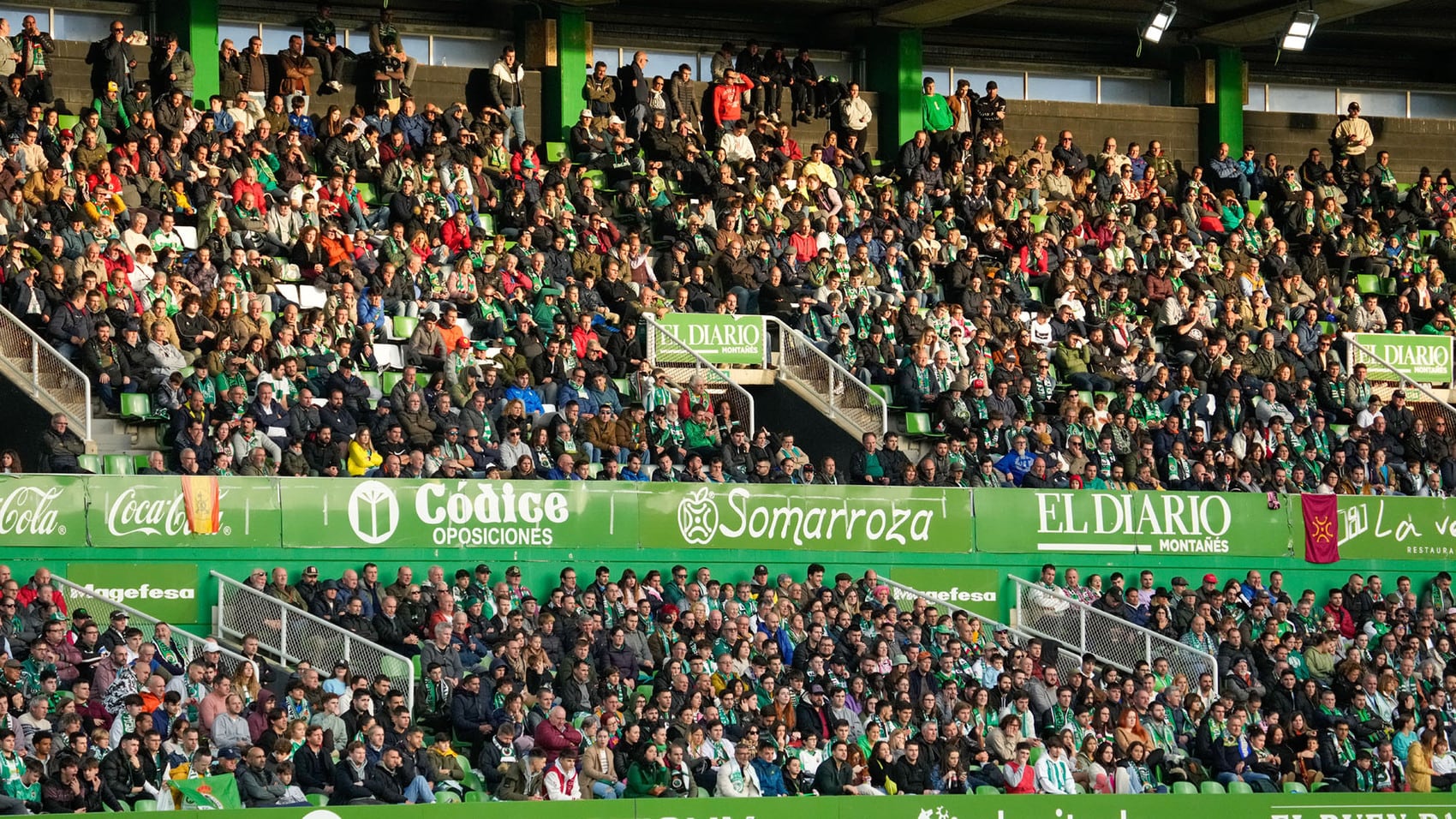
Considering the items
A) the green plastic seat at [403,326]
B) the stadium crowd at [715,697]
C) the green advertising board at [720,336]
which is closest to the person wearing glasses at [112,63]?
the green plastic seat at [403,326]

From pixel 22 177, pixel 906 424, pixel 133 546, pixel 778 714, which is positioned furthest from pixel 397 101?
pixel 778 714

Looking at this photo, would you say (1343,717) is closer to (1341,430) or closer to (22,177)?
(1341,430)

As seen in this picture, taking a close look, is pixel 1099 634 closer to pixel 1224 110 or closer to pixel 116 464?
pixel 116 464

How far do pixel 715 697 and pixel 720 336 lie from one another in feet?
20.0

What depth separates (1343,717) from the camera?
69.8 feet

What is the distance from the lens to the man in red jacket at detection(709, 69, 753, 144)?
2864cm

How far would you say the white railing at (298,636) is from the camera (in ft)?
61.8

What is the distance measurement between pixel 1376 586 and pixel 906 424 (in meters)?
5.01

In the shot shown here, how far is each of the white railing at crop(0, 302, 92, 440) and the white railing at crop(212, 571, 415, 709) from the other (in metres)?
2.22

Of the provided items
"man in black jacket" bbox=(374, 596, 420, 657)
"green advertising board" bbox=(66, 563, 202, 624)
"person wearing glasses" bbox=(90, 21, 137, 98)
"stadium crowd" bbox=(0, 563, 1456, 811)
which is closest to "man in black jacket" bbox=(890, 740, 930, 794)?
"stadium crowd" bbox=(0, 563, 1456, 811)

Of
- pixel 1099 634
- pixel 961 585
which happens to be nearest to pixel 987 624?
pixel 961 585

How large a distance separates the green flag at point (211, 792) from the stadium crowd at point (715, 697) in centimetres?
18

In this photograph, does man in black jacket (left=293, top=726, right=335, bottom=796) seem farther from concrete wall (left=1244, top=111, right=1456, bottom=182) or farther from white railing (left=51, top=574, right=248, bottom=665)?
concrete wall (left=1244, top=111, right=1456, bottom=182)

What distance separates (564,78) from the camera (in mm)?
28656
